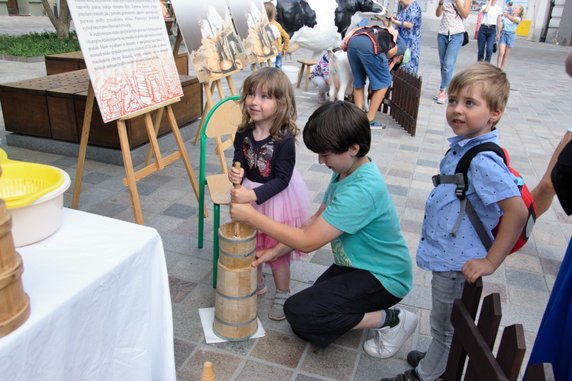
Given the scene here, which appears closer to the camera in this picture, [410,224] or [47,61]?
[410,224]

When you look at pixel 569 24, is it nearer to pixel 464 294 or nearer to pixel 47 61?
pixel 47 61

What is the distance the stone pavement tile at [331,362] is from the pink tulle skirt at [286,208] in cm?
49

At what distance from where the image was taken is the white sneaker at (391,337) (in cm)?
224

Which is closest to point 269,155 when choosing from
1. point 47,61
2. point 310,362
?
point 310,362

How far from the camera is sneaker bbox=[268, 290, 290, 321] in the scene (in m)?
2.49

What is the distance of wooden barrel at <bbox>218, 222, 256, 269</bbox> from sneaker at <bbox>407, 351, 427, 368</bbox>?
86cm

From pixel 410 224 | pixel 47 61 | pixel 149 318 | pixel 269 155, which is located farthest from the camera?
pixel 47 61

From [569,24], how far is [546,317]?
21073 millimetres

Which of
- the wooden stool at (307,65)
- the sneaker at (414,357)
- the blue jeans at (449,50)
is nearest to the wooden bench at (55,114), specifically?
the sneaker at (414,357)

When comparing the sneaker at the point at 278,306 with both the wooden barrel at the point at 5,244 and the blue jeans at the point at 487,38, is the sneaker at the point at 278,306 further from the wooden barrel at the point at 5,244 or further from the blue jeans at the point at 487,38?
the blue jeans at the point at 487,38

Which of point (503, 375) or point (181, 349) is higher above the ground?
point (503, 375)

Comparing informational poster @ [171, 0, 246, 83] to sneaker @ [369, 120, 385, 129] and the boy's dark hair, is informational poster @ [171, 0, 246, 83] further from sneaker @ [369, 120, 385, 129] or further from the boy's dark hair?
sneaker @ [369, 120, 385, 129]

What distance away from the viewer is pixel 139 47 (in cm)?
305

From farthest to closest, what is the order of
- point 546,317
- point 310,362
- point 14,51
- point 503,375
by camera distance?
point 14,51 → point 310,362 → point 546,317 → point 503,375
